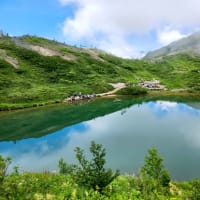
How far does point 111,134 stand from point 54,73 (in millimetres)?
79355

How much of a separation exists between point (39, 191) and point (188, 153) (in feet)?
80.1

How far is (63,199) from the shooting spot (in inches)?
490

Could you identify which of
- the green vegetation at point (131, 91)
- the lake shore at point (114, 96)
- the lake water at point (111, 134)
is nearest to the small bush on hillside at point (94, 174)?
the lake water at point (111, 134)

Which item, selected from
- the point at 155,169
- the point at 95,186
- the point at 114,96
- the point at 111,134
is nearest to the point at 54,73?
the point at 114,96

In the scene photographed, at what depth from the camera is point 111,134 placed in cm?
4634

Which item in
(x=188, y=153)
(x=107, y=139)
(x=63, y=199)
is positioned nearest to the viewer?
(x=63, y=199)

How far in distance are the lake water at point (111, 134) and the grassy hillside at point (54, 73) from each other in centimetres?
1357

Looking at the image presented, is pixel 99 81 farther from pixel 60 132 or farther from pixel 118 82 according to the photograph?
pixel 60 132

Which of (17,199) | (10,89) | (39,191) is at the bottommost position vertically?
(39,191)

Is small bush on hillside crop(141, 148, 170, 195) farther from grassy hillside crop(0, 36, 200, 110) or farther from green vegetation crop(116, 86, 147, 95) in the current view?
green vegetation crop(116, 86, 147, 95)

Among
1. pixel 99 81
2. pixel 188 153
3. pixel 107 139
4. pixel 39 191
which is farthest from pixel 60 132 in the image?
pixel 99 81

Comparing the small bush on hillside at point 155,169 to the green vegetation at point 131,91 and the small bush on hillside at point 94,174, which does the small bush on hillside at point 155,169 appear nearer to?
the small bush on hillside at point 94,174

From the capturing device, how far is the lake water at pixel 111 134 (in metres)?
31.8

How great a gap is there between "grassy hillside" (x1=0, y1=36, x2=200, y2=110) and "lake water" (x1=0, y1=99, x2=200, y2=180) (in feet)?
44.5
